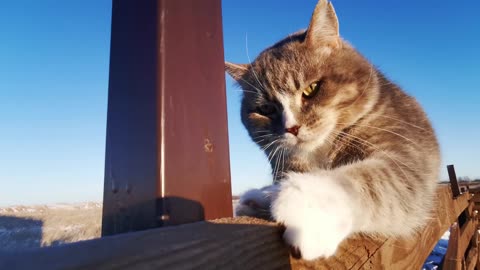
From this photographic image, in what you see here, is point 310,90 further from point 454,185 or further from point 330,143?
point 454,185

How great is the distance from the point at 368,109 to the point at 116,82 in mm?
1471

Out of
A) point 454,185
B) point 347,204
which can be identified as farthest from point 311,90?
point 454,185

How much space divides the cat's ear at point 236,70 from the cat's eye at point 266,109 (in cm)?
45

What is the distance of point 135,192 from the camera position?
0.82m

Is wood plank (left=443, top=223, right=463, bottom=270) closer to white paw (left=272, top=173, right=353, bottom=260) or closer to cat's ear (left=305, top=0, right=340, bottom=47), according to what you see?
cat's ear (left=305, top=0, right=340, bottom=47)

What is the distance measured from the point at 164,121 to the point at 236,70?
71.4 inches

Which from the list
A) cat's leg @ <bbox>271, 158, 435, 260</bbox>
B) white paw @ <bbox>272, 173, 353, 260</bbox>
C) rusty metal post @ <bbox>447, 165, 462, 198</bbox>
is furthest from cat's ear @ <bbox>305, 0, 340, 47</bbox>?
rusty metal post @ <bbox>447, 165, 462, 198</bbox>

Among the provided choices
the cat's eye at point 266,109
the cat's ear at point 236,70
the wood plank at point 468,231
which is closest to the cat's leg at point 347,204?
the cat's eye at point 266,109

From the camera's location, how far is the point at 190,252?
0.52m

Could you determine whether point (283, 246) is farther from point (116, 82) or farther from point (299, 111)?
point (299, 111)

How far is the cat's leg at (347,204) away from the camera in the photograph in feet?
2.77

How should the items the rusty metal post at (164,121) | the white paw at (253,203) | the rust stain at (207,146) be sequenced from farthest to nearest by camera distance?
the white paw at (253,203) → the rust stain at (207,146) → the rusty metal post at (164,121)

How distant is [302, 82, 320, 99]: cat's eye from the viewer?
191 cm

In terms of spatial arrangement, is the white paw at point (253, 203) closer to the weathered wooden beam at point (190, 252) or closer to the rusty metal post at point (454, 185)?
the weathered wooden beam at point (190, 252)
